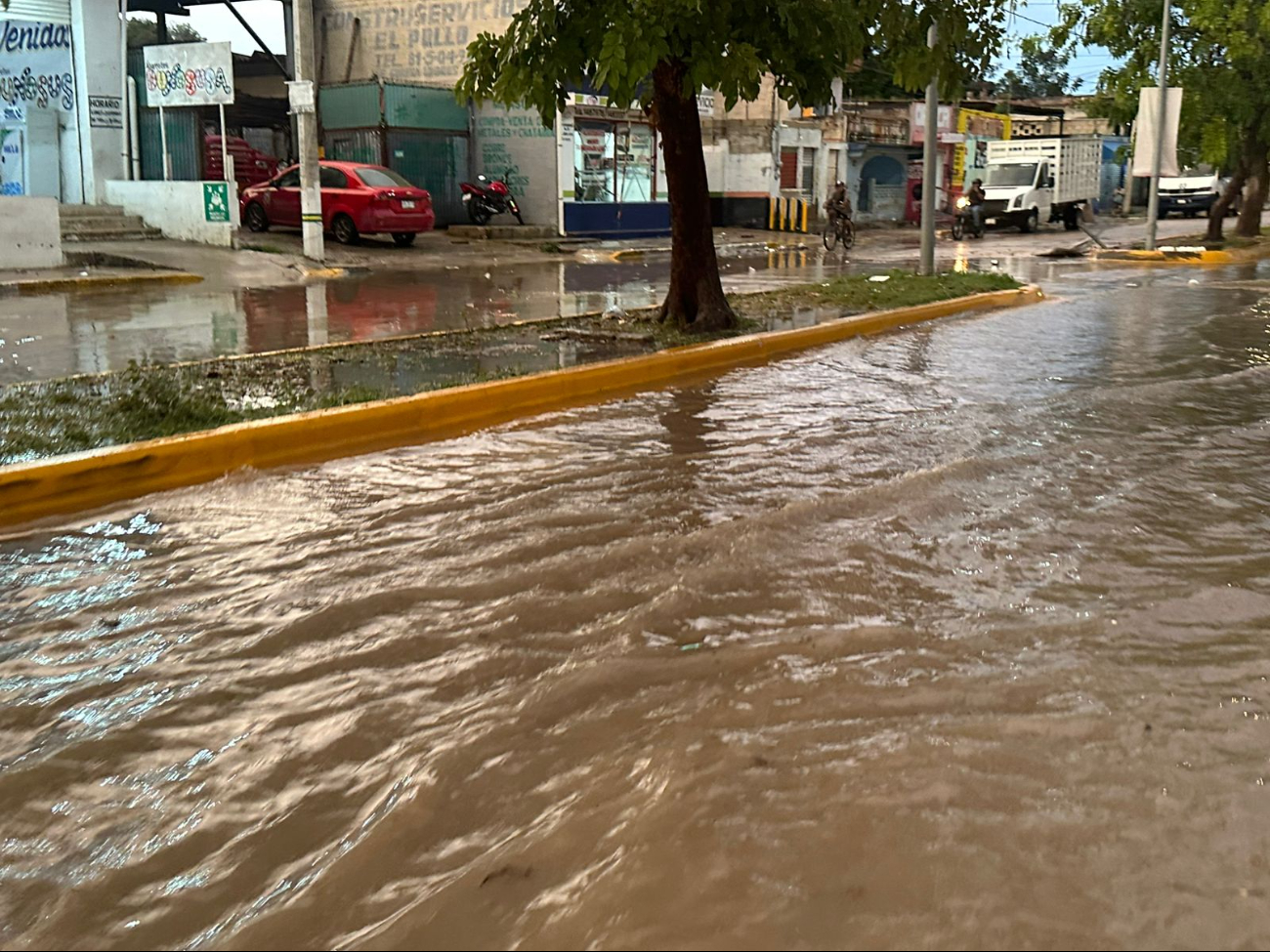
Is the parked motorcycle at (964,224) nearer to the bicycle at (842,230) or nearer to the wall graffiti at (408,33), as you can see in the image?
the bicycle at (842,230)

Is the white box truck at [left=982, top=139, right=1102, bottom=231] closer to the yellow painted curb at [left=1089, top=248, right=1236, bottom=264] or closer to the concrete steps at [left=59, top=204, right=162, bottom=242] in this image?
the yellow painted curb at [left=1089, top=248, right=1236, bottom=264]

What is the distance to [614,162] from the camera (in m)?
31.4

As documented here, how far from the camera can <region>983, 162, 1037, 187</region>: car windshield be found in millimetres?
38312

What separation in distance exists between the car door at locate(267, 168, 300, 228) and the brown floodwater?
1826 centimetres

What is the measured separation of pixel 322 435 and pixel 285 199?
59.4ft

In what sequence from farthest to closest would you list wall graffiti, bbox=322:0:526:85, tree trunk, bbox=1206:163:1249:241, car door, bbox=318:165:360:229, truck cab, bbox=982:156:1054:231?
truck cab, bbox=982:156:1054:231, wall graffiti, bbox=322:0:526:85, tree trunk, bbox=1206:163:1249:241, car door, bbox=318:165:360:229

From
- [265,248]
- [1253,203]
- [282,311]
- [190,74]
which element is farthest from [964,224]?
[282,311]

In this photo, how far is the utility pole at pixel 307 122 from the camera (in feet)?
59.0

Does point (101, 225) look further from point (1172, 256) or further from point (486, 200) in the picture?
point (1172, 256)

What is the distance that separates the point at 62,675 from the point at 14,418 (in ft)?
11.9

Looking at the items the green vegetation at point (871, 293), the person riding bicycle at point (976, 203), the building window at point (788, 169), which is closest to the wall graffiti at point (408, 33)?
the building window at point (788, 169)

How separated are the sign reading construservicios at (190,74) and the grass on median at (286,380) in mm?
10793

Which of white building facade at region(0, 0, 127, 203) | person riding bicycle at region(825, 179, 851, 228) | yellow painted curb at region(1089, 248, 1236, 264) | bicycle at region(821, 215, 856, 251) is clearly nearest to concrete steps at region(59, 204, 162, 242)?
white building facade at region(0, 0, 127, 203)

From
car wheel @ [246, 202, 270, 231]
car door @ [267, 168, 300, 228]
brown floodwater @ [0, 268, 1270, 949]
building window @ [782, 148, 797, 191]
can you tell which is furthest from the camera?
building window @ [782, 148, 797, 191]
